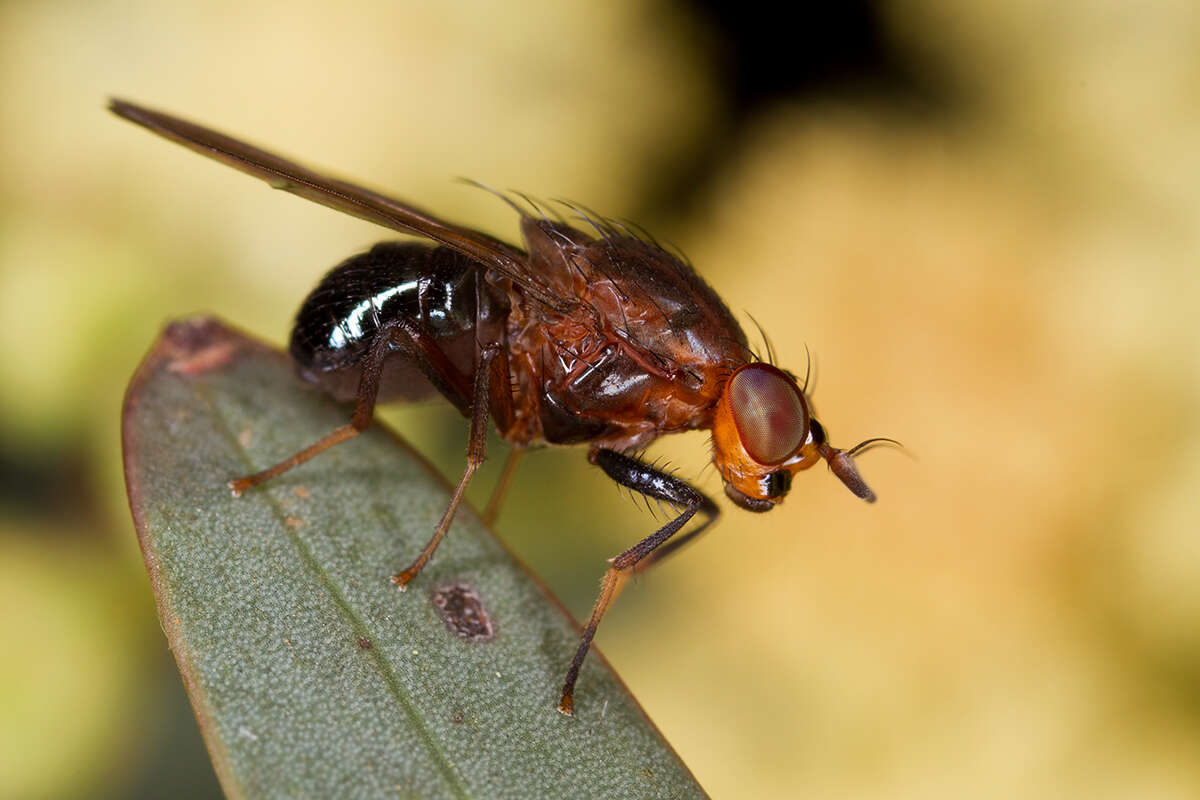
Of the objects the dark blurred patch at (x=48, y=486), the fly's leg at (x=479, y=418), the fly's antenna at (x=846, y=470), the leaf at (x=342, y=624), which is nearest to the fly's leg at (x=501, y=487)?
the fly's leg at (x=479, y=418)

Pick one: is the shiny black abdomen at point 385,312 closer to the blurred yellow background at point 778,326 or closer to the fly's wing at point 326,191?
the fly's wing at point 326,191

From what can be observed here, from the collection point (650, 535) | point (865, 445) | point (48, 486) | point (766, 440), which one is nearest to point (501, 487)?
point (650, 535)

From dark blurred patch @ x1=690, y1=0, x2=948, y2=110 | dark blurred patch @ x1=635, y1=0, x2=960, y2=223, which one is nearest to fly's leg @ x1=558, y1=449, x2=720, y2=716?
dark blurred patch @ x1=635, y1=0, x2=960, y2=223

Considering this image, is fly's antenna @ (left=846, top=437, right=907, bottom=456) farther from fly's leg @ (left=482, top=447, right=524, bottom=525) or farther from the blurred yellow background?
fly's leg @ (left=482, top=447, right=524, bottom=525)

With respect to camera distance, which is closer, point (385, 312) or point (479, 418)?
point (479, 418)

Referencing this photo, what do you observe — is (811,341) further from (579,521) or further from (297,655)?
(297,655)

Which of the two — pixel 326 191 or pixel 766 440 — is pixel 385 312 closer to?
pixel 326 191
